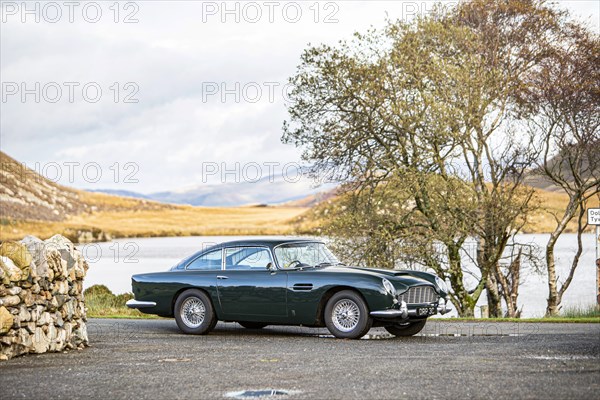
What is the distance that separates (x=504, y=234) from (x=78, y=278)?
17.1 m

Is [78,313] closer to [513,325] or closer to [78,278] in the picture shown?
[78,278]

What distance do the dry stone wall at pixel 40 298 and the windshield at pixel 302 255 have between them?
340 centimetres

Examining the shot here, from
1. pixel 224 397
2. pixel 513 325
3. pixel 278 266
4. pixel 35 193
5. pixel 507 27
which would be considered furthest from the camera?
pixel 35 193

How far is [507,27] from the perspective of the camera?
33.7 m

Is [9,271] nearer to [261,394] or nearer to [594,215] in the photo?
[261,394]

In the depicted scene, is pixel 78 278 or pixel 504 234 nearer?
pixel 78 278

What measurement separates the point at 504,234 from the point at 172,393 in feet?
67.0

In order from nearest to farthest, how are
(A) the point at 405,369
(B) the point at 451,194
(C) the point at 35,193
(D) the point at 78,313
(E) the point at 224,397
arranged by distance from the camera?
1. (E) the point at 224,397
2. (A) the point at 405,369
3. (D) the point at 78,313
4. (B) the point at 451,194
5. (C) the point at 35,193

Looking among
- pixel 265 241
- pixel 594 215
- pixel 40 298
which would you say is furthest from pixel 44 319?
pixel 594 215

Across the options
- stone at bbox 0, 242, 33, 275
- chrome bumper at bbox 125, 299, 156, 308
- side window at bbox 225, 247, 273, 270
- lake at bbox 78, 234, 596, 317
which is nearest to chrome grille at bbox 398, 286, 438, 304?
side window at bbox 225, 247, 273, 270

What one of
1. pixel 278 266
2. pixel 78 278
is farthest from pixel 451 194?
pixel 78 278

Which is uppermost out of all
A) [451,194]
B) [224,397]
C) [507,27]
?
[507,27]

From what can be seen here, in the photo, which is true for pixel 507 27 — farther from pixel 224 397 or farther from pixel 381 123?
pixel 224 397

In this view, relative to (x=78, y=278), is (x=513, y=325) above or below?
below
